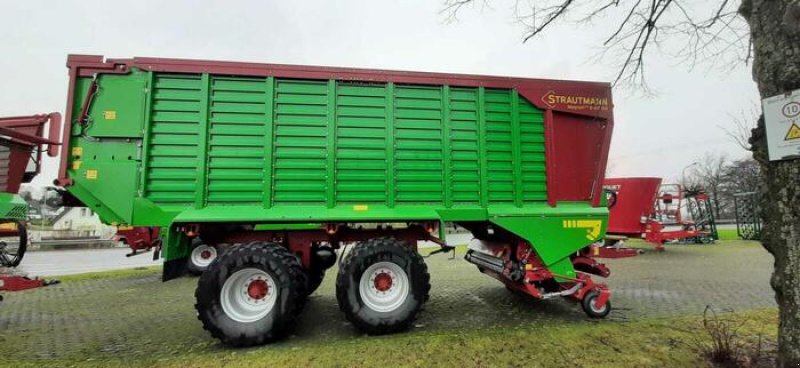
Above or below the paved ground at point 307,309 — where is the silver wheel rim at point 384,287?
above

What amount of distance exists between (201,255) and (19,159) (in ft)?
15.0

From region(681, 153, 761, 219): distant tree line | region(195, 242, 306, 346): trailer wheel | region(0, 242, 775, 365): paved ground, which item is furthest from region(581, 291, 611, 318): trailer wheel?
region(681, 153, 761, 219): distant tree line

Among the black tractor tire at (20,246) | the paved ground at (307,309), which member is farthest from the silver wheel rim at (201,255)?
the black tractor tire at (20,246)

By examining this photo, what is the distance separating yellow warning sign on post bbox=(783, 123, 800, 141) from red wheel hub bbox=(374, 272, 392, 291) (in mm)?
3641

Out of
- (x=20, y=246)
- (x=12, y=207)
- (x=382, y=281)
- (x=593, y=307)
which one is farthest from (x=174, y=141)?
(x=593, y=307)

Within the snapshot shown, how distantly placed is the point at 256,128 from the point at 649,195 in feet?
35.8

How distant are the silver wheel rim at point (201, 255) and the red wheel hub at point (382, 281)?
582cm

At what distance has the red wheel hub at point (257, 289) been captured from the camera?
4211 millimetres

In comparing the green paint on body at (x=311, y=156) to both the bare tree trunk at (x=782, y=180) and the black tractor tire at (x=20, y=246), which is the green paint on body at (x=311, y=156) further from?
the bare tree trunk at (x=782, y=180)

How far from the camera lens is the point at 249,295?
4.21m

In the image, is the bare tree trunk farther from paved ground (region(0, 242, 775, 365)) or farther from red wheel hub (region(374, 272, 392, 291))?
red wheel hub (region(374, 272, 392, 291))

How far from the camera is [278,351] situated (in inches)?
152

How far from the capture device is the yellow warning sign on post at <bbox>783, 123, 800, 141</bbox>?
109 inches

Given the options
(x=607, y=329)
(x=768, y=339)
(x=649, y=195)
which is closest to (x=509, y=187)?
(x=607, y=329)
